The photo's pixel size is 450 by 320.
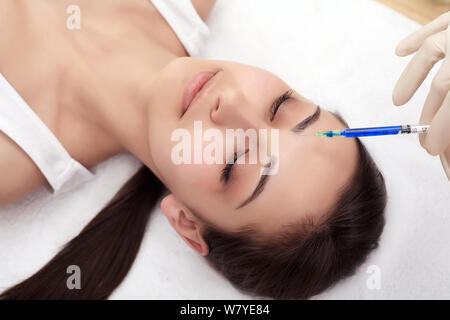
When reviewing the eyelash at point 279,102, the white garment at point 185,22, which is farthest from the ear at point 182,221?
the white garment at point 185,22

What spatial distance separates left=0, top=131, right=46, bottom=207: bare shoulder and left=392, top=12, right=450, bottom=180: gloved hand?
31.8 inches

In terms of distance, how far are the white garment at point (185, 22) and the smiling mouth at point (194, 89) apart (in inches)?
12.3

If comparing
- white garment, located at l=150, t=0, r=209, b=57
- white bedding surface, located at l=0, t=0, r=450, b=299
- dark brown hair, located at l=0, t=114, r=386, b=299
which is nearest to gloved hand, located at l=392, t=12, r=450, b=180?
dark brown hair, located at l=0, t=114, r=386, b=299

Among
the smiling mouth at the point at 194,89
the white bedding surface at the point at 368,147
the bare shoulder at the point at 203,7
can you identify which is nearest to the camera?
the smiling mouth at the point at 194,89

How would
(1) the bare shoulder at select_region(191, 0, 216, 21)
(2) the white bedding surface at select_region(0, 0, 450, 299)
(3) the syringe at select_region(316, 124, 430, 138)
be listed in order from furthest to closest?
(1) the bare shoulder at select_region(191, 0, 216, 21) < (2) the white bedding surface at select_region(0, 0, 450, 299) < (3) the syringe at select_region(316, 124, 430, 138)

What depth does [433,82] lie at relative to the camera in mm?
778

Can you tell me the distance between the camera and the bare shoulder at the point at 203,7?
1.19 m

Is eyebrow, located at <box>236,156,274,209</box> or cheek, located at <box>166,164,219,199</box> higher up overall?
cheek, located at <box>166,164,219,199</box>

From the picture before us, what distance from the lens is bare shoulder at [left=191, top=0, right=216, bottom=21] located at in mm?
1188

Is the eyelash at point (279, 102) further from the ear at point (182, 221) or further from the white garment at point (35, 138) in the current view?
the white garment at point (35, 138)

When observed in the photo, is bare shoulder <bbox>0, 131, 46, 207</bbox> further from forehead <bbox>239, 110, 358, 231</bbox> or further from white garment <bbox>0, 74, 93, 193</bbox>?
forehead <bbox>239, 110, 358, 231</bbox>
